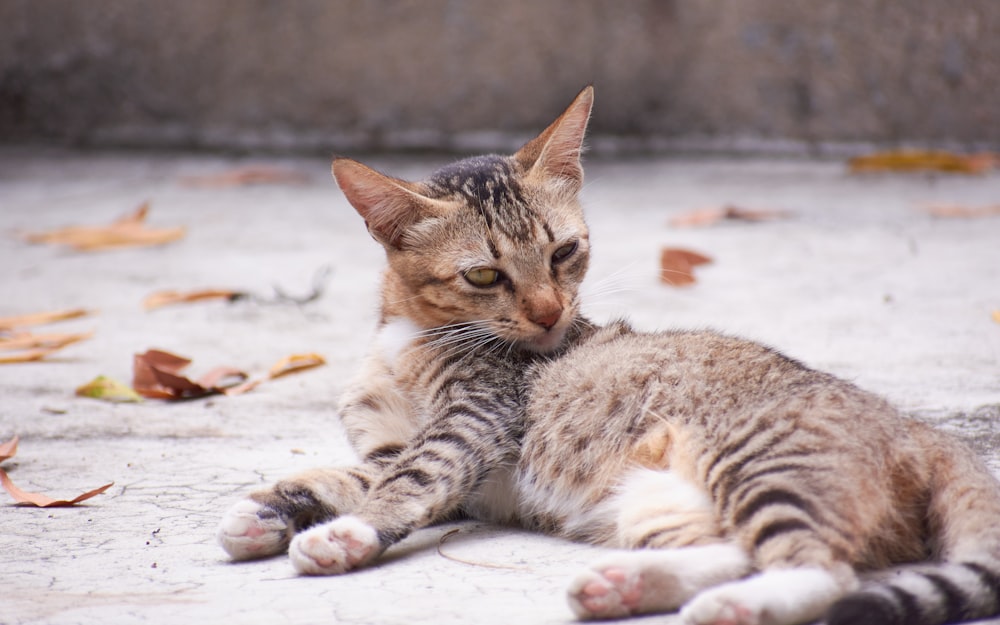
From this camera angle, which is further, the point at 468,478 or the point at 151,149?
the point at 151,149

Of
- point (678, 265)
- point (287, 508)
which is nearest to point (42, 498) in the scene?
point (287, 508)

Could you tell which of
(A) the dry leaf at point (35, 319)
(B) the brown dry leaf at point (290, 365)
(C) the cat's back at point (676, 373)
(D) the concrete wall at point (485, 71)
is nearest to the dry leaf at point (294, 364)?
(B) the brown dry leaf at point (290, 365)

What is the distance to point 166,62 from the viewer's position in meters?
8.56

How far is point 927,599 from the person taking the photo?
1776 mm

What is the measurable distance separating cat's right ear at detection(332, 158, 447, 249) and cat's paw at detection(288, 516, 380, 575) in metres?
1.08

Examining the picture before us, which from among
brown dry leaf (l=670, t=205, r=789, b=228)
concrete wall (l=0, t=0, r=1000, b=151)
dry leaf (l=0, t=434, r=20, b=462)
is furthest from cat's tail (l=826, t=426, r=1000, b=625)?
concrete wall (l=0, t=0, r=1000, b=151)

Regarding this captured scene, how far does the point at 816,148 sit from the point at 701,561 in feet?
21.8

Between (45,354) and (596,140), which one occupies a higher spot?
(596,140)

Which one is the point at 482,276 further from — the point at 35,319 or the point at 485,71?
the point at 485,71

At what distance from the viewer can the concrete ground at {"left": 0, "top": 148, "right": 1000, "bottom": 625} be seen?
85.4 inches

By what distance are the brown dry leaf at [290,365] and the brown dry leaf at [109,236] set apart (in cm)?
250

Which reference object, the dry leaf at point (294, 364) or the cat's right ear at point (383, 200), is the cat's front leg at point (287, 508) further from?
the dry leaf at point (294, 364)

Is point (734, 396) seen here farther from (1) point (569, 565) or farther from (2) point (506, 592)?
(2) point (506, 592)

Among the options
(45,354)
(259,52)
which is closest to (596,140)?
(259,52)
